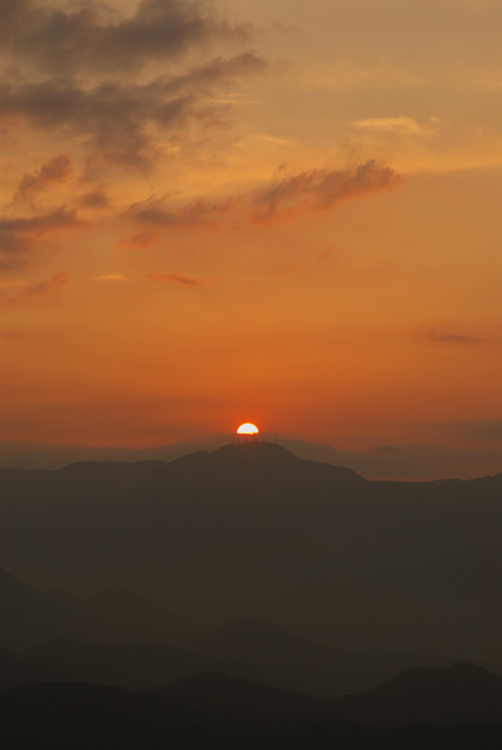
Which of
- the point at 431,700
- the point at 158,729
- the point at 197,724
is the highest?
the point at 158,729

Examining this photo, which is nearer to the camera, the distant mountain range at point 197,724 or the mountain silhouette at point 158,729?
the mountain silhouette at point 158,729

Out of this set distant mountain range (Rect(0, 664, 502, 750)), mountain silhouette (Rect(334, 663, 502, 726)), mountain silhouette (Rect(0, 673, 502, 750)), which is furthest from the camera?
mountain silhouette (Rect(334, 663, 502, 726))

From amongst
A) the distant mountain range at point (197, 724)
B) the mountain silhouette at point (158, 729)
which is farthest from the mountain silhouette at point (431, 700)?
the mountain silhouette at point (158, 729)

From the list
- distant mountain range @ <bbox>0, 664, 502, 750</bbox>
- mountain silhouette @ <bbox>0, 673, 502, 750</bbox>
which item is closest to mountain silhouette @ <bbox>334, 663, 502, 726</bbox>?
distant mountain range @ <bbox>0, 664, 502, 750</bbox>

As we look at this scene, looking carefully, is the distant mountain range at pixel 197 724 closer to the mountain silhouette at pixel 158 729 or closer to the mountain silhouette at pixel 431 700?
the mountain silhouette at pixel 158 729

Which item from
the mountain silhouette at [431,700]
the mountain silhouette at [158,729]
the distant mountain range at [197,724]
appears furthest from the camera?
the mountain silhouette at [431,700]

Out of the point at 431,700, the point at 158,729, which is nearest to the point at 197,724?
the point at 158,729

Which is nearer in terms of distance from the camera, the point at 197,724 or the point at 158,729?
the point at 158,729

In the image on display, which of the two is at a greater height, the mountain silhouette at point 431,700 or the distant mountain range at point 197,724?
the distant mountain range at point 197,724

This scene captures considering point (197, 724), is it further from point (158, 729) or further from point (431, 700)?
point (431, 700)

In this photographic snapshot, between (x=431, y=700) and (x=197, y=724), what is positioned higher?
(x=197, y=724)

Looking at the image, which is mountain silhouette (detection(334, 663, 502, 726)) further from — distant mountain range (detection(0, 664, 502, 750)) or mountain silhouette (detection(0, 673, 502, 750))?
mountain silhouette (detection(0, 673, 502, 750))

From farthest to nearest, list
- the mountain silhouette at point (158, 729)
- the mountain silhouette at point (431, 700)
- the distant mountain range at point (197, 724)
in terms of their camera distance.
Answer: the mountain silhouette at point (431, 700) < the distant mountain range at point (197, 724) < the mountain silhouette at point (158, 729)
